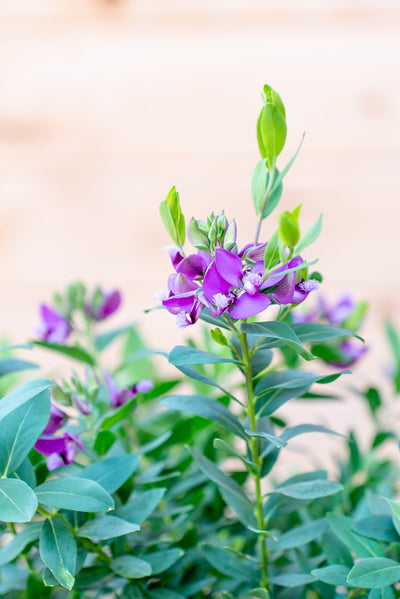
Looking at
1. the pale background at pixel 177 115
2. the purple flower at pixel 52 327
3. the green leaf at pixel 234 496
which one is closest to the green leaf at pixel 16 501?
the green leaf at pixel 234 496

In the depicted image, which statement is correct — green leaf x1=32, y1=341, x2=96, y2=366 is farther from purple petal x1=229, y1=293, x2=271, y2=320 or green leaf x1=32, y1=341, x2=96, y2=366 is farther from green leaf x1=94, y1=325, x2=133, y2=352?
purple petal x1=229, y1=293, x2=271, y2=320

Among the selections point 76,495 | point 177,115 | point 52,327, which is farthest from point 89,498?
point 177,115

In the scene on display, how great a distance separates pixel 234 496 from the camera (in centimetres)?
36

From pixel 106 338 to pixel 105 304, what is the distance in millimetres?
29

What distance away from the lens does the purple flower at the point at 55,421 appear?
0.38 metres

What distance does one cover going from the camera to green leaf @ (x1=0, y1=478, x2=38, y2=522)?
27 cm

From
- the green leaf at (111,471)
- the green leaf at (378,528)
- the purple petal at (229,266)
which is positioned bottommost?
the green leaf at (378,528)

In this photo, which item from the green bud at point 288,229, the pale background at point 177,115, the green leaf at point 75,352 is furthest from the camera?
the pale background at point 177,115

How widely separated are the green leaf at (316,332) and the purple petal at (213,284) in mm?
49

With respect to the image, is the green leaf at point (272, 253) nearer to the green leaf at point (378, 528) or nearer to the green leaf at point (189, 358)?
the green leaf at point (189, 358)

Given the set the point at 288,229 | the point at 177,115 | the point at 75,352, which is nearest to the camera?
the point at 288,229

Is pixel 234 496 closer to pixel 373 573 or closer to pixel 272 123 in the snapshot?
pixel 373 573

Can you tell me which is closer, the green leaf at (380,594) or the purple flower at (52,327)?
the green leaf at (380,594)

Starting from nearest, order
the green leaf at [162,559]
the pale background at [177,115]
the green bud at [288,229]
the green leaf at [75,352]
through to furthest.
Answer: the green bud at [288,229] → the green leaf at [162,559] → the green leaf at [75,352] → the pale background at [177,115]
